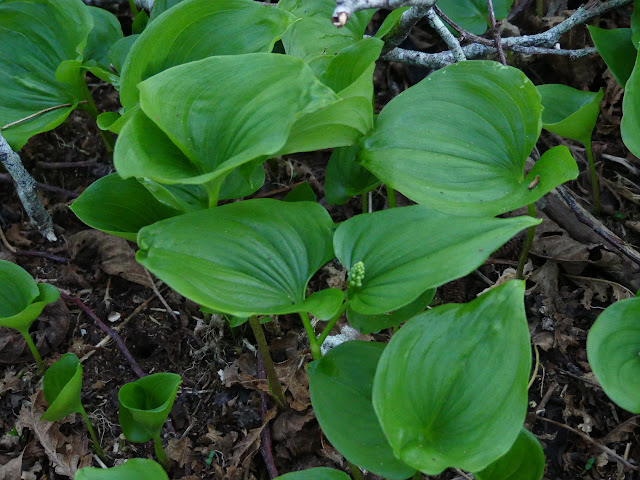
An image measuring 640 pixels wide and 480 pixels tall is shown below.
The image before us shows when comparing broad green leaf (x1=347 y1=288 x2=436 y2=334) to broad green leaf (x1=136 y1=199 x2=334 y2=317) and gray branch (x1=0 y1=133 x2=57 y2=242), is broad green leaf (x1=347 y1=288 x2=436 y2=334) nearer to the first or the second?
broad green leaf (x1=136 y1=199 x2=334 y2=317)

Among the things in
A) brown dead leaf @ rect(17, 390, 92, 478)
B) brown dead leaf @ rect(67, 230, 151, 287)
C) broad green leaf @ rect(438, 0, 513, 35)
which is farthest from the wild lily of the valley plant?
broad green leaf @ rect(438, 0, 513, 35)

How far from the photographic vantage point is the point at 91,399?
198cm

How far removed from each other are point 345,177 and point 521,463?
99cm

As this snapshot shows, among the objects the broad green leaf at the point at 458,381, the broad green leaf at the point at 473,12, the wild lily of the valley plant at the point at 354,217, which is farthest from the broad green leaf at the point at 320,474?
the broad green leaf at the point at 473,12

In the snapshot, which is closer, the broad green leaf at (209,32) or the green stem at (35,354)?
the broad green leaf at (209,32)

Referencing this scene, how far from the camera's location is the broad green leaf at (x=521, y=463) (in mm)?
1386

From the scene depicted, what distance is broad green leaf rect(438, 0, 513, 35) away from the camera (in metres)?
2.49

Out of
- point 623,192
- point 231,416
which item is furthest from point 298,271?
point 623,192

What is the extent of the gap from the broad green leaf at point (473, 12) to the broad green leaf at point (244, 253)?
137 centimetres

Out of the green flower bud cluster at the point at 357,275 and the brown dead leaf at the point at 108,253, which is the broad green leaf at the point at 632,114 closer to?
the green flower bud cluster at the point at 357,275

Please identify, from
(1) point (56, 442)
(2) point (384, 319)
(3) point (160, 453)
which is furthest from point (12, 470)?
(2) point (384, 319)

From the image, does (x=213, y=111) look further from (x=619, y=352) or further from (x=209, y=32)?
(x=619, y=352)

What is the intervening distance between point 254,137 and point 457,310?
61 cm

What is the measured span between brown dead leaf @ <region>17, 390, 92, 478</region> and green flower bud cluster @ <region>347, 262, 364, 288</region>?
107 centimetres
